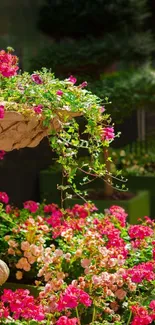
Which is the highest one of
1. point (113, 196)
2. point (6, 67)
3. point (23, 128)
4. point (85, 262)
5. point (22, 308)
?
point (6, 67)

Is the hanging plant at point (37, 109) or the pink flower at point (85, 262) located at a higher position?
the hanging plant at point (37, 109)

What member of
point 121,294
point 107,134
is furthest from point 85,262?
point 107,134

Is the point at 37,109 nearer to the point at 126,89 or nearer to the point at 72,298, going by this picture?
the point at 72,298

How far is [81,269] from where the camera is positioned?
9.91 feet

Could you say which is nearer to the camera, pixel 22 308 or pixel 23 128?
pixel 23 128

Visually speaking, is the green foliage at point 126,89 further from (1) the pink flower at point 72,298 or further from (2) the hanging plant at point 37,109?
(1) the pink flower at point 72,298

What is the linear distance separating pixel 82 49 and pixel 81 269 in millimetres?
2856

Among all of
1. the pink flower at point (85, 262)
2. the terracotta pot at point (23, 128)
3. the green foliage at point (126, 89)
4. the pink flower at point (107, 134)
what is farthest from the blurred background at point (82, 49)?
the terracotta pot at point (23, 128)

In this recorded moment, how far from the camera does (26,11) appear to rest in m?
5.31

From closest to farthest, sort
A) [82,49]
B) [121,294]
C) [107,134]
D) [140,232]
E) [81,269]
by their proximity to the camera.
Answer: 1. [107,134]
2. [121,294]
3. [81,269]
4. [140,232]
5. [82,49]

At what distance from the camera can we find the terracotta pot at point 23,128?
7.19 ft

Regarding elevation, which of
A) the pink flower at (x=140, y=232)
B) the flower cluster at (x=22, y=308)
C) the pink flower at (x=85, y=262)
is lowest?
the flower cluster at (x=22, y=308)

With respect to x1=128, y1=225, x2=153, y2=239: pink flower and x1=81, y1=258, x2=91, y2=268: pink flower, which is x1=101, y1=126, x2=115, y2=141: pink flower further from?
x1=128, y1=225, x2=153, y2=239: pink flower

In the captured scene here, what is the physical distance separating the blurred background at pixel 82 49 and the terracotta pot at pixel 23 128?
9.27 ft
